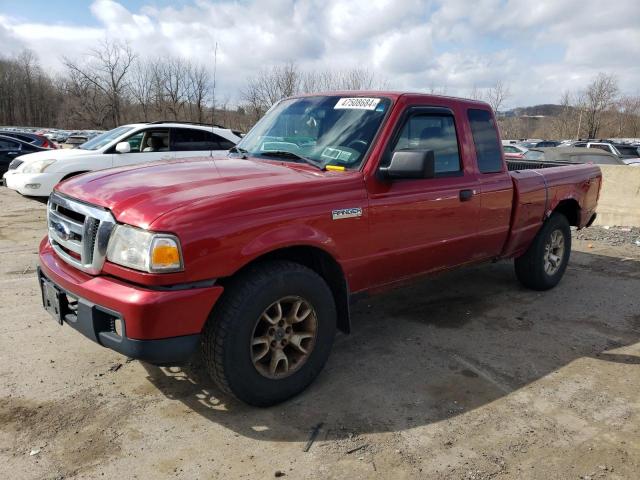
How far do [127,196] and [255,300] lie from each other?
37.0 inches

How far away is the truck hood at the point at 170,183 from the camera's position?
272 cm

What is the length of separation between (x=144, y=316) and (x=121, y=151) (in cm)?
720

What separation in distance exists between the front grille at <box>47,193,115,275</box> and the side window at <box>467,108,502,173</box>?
3110mm

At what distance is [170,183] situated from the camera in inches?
120

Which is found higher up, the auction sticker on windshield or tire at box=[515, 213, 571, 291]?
the auction sticker on windshield

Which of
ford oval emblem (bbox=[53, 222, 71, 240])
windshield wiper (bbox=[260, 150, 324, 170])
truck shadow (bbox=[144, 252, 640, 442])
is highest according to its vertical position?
windshield wiper (bbox=[260, 150, 324, 170])

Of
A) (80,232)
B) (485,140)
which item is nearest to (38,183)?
(80,232)

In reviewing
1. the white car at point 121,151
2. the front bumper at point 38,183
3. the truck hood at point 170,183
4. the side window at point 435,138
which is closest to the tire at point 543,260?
the side window at point 435,138

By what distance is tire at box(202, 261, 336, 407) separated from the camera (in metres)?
2.78

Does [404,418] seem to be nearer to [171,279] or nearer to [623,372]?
[171,279]

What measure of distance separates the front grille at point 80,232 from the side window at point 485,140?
311 centimetres

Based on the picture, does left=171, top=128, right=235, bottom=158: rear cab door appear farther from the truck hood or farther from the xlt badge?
the xlt badge

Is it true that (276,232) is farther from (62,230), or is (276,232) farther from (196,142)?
(196,142)

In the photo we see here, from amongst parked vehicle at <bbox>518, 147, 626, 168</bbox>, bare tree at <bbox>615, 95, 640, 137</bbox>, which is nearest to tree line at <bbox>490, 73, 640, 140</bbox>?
bare tree at <bbox>615, 95, 640, 137</bbox>
